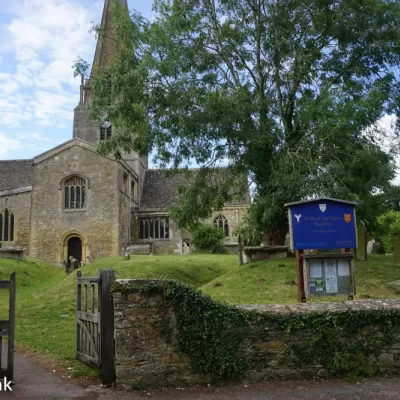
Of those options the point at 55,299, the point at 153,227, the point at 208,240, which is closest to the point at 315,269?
the point at 55,299

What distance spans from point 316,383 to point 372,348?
1093mm

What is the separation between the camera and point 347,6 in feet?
51.6

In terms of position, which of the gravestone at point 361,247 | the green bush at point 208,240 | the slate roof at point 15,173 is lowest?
the gravestone at point 361,247

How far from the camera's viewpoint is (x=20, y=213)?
33.3 metres

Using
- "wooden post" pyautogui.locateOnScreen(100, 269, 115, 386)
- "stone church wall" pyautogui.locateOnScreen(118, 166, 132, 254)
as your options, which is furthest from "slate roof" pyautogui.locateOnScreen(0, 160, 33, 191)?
"wooden post" pyautogui.locateOnScreen(100, 269, 115, 386)

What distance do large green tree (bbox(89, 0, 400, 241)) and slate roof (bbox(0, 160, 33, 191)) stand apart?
25.5 m

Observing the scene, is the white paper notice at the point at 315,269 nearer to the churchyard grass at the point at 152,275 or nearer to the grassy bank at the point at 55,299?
the churchyard grass at the point at 152,275

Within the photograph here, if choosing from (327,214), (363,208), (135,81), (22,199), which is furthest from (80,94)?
(327,214)

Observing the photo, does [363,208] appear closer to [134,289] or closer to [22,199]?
[134,289]

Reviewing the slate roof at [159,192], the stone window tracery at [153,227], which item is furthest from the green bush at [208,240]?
the slate roof at [159,192]

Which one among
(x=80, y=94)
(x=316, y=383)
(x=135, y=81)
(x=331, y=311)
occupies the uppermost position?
(x=80, y=94)

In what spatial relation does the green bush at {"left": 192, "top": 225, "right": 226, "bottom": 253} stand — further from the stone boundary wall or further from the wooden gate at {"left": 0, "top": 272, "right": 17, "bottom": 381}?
the wooden gate at {"left": 0, "top": 272, "right": 17, "bottom": 381}

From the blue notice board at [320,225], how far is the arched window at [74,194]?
27205 millimetres

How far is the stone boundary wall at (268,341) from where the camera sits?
6.48 meters
